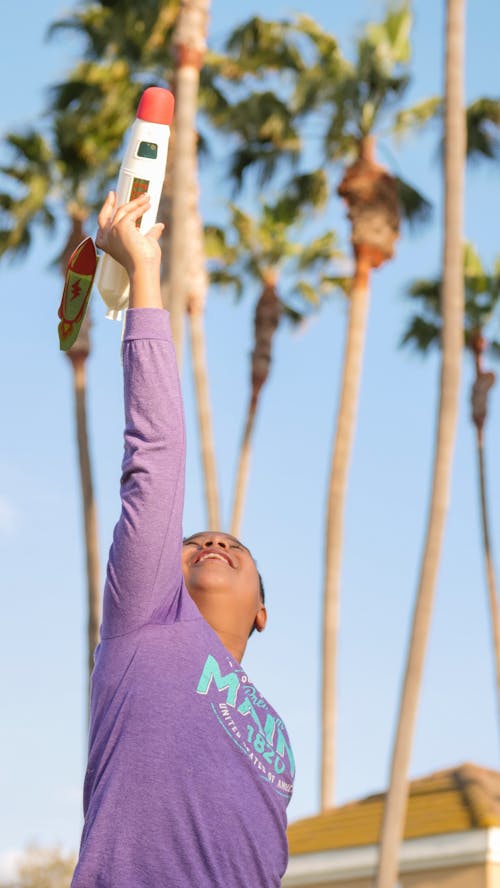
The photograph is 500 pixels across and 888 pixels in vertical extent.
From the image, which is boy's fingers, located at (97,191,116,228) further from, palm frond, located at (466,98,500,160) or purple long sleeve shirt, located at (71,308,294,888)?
palm frond, located at (466,98,500,160)

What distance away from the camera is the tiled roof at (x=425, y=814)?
1752 centimetres

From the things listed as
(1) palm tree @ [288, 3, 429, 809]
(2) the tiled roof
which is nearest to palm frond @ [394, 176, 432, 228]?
(1) palm tree @ [288, 3, 429, 809]

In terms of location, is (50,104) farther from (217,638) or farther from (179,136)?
(217,638)

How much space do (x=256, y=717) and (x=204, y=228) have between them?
2295 centimetres

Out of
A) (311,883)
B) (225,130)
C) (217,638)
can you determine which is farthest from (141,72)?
(217,638)

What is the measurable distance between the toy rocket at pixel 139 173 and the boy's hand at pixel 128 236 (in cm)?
4

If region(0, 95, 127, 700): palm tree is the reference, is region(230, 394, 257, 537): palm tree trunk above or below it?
below

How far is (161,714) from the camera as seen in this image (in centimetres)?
251

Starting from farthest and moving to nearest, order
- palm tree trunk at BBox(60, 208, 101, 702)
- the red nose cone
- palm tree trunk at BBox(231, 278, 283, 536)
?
1. palm tree trunk at BBox(231, 278, 283, 536)
2. palm tree trunk at BBox(60, 208, 101, 702)
3. the red nose cone

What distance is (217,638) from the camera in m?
2.73

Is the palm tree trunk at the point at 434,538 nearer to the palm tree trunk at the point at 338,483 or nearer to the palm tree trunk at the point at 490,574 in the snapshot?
the palm tree trunk at the point at 338,483

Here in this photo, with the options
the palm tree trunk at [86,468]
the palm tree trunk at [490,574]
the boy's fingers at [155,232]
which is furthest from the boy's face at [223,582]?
the palm tree trunk at [490,574]

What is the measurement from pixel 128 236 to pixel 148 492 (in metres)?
0.57

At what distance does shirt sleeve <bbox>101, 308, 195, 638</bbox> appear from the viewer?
101 inches
